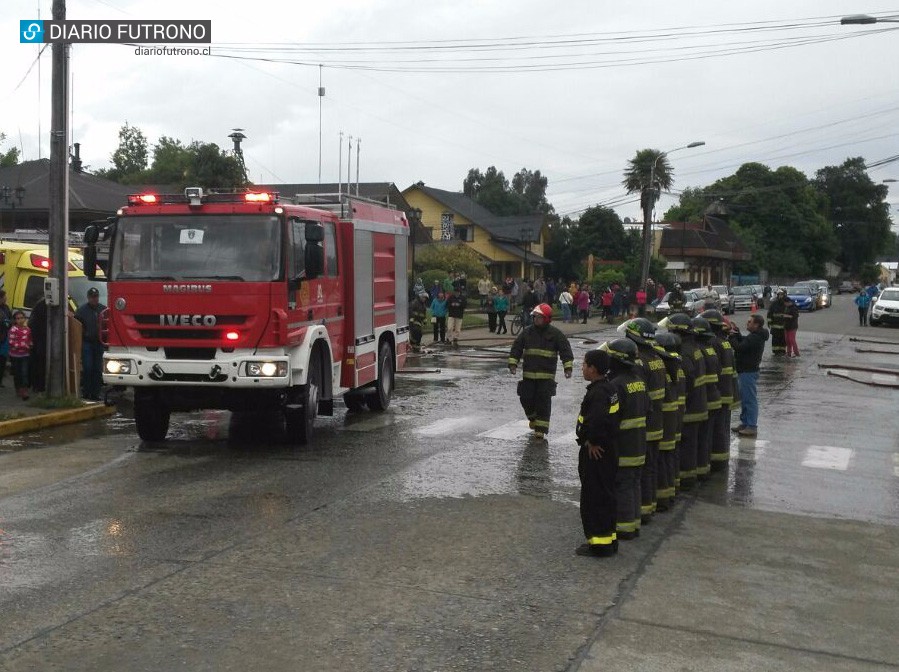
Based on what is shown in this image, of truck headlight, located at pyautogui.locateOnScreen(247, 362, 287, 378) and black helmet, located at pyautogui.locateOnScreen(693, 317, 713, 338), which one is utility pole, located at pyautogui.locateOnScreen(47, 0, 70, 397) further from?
black helmet, located at pyautogui.locateOnScreen(693, 317, 713, 338)

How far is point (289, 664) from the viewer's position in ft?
17.9

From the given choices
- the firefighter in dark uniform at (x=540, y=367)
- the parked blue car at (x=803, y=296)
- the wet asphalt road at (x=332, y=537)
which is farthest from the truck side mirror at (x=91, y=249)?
the parked blue car at (x=803, y=296)

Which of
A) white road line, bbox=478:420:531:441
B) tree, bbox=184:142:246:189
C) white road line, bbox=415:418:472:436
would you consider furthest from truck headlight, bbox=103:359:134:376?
tree, bbox=184:142:246:189

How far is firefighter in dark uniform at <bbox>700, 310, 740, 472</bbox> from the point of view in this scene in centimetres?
1155

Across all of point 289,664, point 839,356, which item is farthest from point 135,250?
point 839,356

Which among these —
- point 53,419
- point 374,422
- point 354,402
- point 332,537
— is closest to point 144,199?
point 53,419

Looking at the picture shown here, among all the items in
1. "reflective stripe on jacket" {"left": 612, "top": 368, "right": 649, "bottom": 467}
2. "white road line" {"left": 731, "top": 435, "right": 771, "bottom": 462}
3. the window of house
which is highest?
the window of house

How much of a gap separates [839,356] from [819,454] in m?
17.4

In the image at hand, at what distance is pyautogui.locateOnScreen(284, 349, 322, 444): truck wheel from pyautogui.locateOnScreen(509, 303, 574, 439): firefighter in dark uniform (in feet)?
8.10

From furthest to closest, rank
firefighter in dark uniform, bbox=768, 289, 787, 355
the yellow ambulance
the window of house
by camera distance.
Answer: the window of house < firefighter in dark uniform, bbox=768, 289, 787, 355 < the yellow ambulance

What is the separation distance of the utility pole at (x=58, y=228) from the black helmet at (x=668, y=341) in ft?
30.9

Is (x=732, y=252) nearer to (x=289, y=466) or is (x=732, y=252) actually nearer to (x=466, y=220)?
(x=466, y=220)

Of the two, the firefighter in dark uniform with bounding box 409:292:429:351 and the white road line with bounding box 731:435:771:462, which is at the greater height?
the firefighter in dark uniform with bounding box 409:292:429:351

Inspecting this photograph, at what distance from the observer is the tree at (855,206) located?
126000 mm
